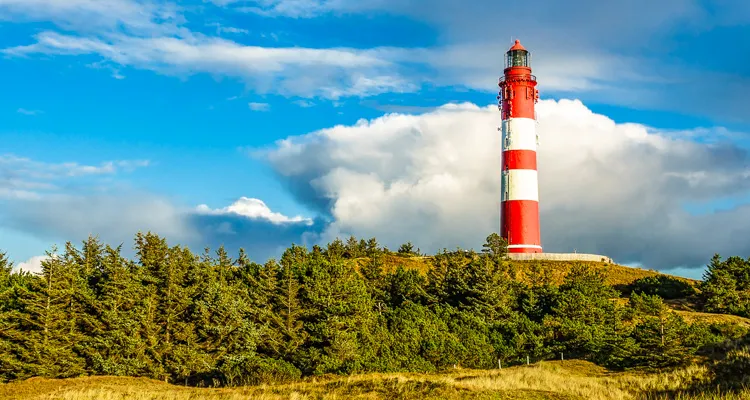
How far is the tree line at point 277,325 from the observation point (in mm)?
42312

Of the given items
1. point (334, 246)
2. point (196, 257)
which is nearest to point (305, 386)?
point (196, 257)

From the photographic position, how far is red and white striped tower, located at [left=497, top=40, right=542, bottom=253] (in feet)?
239

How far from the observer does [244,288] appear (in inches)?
2012

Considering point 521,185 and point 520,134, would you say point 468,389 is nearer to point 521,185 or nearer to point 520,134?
point 521,185

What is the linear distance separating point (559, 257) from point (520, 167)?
42.3 ft

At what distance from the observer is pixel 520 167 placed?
240 feet

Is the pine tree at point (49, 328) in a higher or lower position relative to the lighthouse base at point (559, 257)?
lower

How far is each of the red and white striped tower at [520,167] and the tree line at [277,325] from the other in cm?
1803

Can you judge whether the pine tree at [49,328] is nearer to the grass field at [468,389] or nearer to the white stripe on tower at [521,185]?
the grass field at [468,389]

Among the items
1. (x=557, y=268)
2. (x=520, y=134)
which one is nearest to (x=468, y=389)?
(x=520, y=134)

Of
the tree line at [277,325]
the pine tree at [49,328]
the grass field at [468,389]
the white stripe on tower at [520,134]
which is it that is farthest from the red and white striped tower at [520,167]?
the pine tree at [49,328]

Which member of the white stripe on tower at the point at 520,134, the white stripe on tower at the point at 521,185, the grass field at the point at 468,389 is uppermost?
the white stripe on tower at the point at 520,134

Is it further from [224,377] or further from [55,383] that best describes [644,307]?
[55,383]

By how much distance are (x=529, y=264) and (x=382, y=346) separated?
33.0 metres
